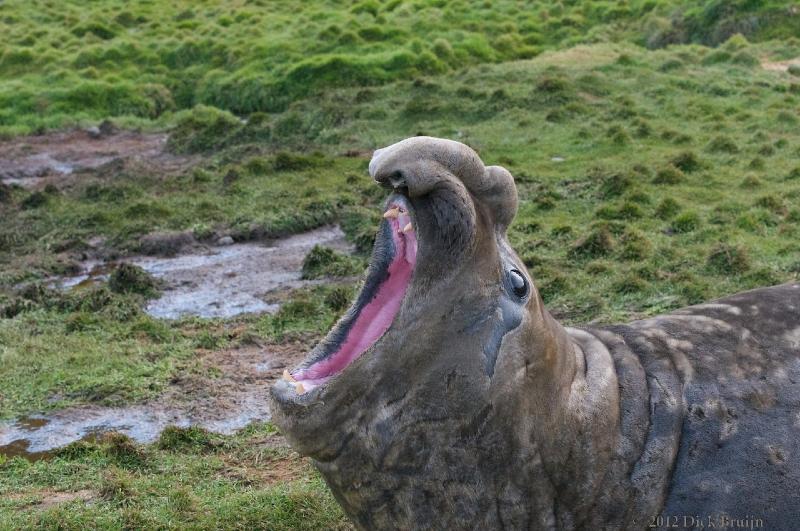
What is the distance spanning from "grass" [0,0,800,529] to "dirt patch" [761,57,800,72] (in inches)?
12.1

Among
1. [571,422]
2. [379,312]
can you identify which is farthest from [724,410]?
[379,312]

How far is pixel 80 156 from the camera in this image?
17.5 metres

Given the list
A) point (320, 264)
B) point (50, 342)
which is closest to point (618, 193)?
point (320, 264)

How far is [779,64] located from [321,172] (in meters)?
9.09

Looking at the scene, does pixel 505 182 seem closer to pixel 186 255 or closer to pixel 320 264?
pixel 320 264

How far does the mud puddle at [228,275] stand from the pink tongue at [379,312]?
6327 millimetres

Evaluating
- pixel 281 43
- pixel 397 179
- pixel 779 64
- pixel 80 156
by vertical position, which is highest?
pixel 397 179

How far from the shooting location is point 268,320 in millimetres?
9242

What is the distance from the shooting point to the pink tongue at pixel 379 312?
11.2 feet

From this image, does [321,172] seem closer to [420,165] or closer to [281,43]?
[281,43]

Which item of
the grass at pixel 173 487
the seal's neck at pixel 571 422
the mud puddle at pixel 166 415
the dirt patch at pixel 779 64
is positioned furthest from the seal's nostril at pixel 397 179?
the dirt patch at pixel 779 64

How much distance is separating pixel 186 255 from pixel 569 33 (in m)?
14.8

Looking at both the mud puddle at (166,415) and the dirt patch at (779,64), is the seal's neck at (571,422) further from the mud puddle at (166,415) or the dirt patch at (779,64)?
the dirt patch at (779,64)

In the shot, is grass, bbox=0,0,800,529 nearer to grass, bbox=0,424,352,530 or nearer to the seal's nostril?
grass, bbox=0,424,352,530
